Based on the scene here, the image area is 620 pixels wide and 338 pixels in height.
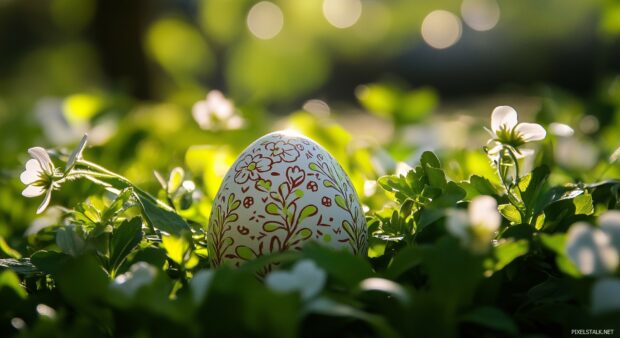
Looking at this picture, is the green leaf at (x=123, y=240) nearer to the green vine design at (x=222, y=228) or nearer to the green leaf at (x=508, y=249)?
the green vine design at (x=222, y=228)

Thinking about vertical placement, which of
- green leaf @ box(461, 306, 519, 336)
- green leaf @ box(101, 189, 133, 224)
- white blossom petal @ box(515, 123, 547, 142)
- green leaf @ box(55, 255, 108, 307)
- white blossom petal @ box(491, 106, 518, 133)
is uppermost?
white blossom petal @ box(491, 106, 518, 133)

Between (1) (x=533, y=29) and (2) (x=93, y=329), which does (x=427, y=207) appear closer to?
(2) (x=93, y=329)

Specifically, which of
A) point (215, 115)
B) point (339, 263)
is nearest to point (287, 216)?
point (339, 263)

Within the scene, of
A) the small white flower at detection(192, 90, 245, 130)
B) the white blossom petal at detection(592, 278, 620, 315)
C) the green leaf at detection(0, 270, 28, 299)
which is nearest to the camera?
the white blossom petal at detection(592, 278, 620, 315)

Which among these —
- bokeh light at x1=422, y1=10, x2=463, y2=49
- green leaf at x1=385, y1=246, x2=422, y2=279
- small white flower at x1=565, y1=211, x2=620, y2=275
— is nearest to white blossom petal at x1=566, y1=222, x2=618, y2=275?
small white flower at x1=565, y1=211, x2=620, y2=275

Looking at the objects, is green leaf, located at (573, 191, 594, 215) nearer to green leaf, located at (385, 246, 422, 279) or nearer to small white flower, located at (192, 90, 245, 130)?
green leaf, located at (385, 246, 422, 279)

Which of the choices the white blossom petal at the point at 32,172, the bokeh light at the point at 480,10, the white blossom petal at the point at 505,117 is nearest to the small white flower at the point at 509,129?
the white blossom petal at the point at 505,117

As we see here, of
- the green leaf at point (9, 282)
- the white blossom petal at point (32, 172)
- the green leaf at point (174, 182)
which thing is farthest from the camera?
the green leaf at point (174, 182)
